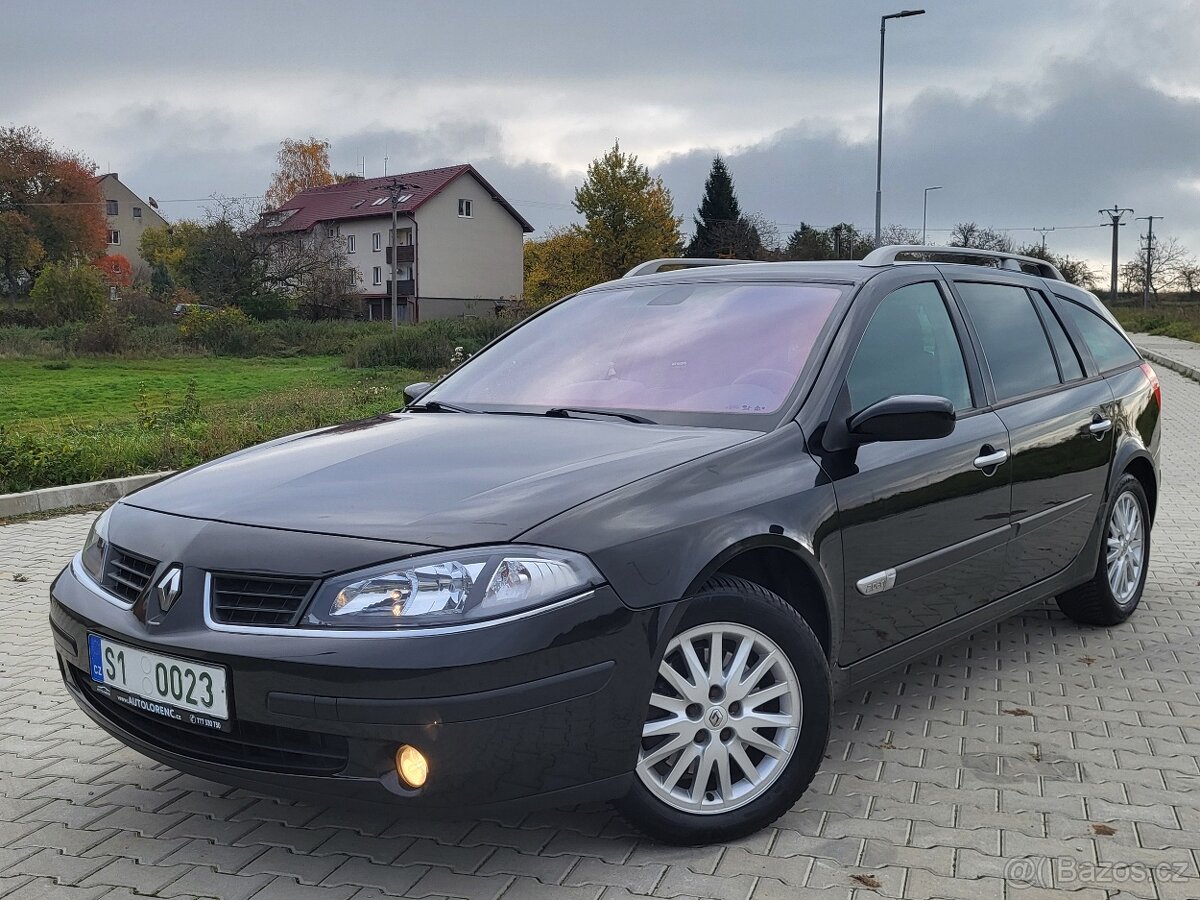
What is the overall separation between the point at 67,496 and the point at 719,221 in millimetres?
74384

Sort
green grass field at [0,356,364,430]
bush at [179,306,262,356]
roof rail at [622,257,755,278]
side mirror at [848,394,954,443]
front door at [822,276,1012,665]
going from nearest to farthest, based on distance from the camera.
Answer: side mirror at [848,394,954,443]
front door at [822,276,1012,665]
roof rail at [622,257,755,278]
green grass field at [0,356,364,430]
bush at [179,306,262,356]

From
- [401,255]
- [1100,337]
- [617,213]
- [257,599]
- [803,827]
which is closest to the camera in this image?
[257,599]

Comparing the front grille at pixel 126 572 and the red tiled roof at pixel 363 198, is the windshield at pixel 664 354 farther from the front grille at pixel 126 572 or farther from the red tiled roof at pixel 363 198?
the red tiled roof at pixel 363 198

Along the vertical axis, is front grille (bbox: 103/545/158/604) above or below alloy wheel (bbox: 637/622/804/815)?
above

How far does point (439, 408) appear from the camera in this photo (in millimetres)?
4398

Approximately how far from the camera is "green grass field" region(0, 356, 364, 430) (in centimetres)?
1992

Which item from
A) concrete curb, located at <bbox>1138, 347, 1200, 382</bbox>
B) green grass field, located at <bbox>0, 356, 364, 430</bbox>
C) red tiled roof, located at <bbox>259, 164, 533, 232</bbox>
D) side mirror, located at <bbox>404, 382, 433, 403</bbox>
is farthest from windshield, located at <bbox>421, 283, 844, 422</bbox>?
red tiled roof, located at <bbox>259, 164, 533, 232</bbox>

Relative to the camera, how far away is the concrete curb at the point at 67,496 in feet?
29.8

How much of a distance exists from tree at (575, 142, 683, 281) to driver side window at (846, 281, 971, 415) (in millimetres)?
52774

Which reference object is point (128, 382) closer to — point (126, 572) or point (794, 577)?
point (126, 572)

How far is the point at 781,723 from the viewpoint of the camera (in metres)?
3.34

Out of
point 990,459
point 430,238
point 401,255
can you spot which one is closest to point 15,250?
point 401,255

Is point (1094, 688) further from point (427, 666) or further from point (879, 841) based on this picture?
point (427, 666)

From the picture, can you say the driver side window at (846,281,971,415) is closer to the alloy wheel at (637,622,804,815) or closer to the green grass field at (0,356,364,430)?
the alloy wheel at (637,622,804,815)
